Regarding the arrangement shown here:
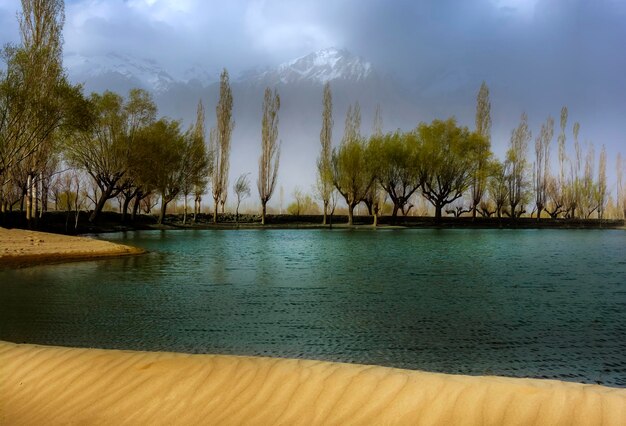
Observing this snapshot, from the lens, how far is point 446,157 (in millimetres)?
53656

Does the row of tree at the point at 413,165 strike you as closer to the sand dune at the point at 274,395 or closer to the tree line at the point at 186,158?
the tree line at the point at 186,158

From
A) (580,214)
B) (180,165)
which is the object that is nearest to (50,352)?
(180,165)

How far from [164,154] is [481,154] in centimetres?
3338

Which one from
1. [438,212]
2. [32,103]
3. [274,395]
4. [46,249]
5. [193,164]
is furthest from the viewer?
[438,212]

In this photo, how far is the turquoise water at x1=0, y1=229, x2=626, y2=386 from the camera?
5820 millimetres

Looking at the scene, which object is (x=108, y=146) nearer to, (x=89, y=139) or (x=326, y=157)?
(x=89, y=139)

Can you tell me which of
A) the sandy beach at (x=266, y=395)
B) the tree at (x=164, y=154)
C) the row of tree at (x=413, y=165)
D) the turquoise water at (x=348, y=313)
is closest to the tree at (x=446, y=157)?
the row of tree at (x=413, y=165)

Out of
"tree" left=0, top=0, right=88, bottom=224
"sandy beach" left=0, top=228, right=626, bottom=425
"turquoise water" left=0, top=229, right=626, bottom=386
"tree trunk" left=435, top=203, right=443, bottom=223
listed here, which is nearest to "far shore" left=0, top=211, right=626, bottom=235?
"tree trunk" left=435, top=203, right=443, bottom=223

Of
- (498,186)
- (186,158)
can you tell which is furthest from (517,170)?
(186,158)

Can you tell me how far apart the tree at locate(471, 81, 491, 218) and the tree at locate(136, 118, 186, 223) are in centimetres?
3056

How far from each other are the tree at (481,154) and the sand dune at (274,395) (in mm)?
54329

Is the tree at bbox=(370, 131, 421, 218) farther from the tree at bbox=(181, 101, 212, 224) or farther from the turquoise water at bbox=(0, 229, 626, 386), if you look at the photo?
the turquoise water at bbox=(0, 229, 626, 386)

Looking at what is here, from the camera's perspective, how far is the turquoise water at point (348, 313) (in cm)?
582

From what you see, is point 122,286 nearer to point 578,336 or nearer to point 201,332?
point 201,332
